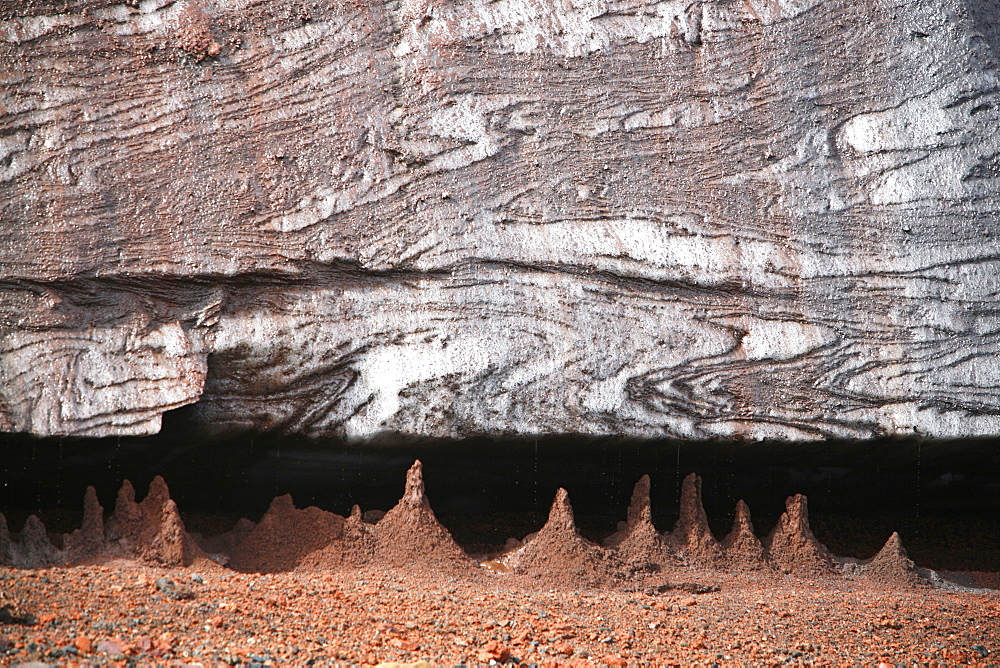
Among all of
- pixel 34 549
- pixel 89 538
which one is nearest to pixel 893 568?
pixel 89 538

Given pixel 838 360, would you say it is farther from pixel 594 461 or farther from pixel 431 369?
pixel 431 369

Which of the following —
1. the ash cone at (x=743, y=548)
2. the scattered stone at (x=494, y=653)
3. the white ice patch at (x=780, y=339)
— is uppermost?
the white ice patch at (x=780, y=339)

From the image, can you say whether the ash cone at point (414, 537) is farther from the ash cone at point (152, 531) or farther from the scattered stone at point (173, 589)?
the scattered stone at point (173, 589)

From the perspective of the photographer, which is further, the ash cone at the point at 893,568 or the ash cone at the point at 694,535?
the ash cone at the point at 893,568

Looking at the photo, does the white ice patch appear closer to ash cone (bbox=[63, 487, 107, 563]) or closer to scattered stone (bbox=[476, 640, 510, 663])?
scattered stone (bbox=[476, 640, 510, 663])

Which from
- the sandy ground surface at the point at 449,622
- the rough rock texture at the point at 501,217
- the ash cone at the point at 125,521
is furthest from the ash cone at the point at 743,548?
the ash cone at the point at 125,521

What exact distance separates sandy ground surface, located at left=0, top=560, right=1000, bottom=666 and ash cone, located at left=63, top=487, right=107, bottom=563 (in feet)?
0.44

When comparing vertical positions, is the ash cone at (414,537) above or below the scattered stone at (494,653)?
above

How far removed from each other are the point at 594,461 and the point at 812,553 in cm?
94

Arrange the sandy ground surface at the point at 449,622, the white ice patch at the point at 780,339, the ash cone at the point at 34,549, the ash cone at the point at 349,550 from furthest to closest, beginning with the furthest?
the white ice patch at the point at 780,339
the ash cone at the point at 349,550
the ash cone at the point at 34,549
the sandy ground surface at the point at 449,622

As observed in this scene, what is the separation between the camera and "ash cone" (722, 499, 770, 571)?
349 centimetres

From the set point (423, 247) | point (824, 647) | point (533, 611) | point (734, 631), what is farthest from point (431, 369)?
point (824, 647)

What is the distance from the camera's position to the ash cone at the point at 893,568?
358 centimetres

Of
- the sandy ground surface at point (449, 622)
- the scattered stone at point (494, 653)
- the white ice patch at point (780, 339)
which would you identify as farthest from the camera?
the white ice patch at point (780, 339)
